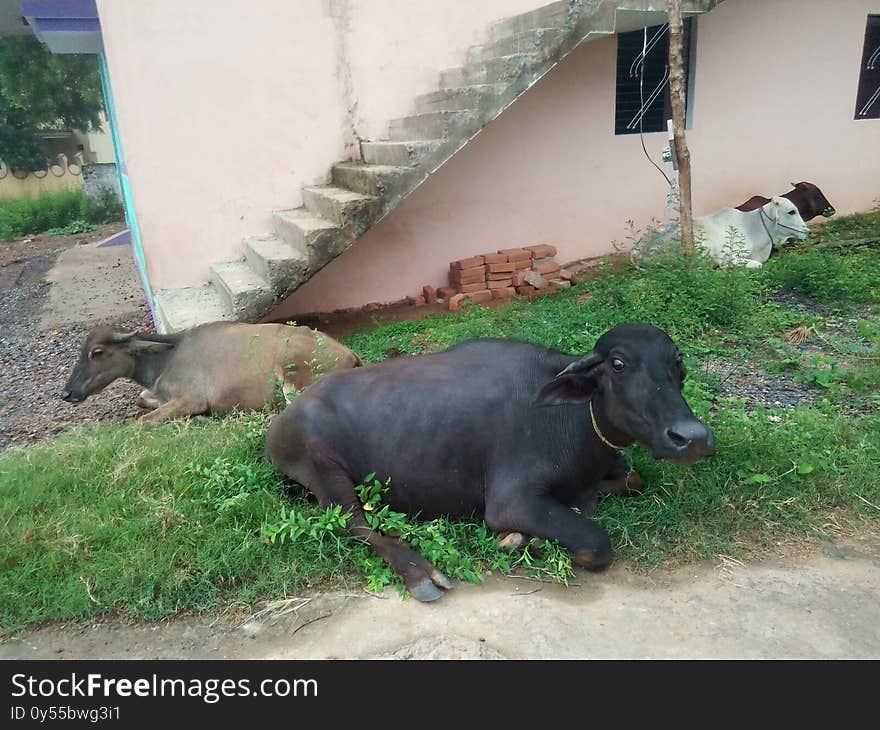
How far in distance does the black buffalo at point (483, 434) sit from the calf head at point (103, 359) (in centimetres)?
222

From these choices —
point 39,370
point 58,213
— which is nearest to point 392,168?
point 39,370

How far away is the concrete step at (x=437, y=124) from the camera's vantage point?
245 inches

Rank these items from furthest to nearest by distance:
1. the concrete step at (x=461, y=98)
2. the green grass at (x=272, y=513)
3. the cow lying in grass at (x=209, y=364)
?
the concrete step at (x=461, y=98)
the cow lying in grass at (x=209, y=364)
the green grass at (x=272, y=513)

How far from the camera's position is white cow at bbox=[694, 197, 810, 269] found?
25.5ft

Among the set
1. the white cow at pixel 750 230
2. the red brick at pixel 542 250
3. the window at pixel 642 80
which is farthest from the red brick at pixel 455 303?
the window at pixel 642 80

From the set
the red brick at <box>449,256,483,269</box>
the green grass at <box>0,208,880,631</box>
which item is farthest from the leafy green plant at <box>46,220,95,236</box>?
the green grass at <box>0,208,880,631</box>

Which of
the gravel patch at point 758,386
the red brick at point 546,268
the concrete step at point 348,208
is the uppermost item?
the concrete step at point 348,208

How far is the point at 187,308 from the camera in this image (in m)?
6.50

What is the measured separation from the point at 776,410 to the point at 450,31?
5129 mm

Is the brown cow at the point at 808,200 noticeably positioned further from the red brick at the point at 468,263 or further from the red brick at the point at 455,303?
the red brick at the point at 455,303

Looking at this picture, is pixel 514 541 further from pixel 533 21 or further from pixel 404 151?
pixel 533 21

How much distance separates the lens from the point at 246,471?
3.85 m

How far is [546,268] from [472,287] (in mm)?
939

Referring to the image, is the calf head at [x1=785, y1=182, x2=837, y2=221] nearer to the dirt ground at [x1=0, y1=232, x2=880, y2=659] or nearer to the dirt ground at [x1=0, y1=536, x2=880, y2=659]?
the dirt ground at [x1=0, y1=232, x2=880, y2=659]
